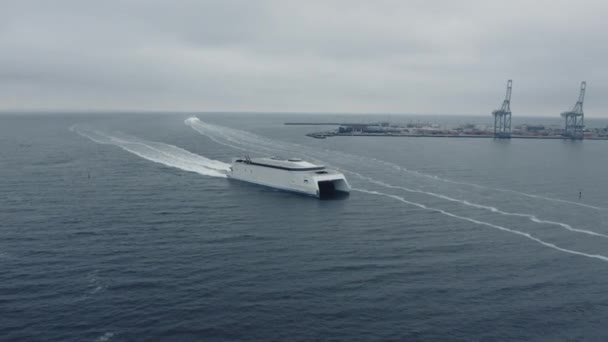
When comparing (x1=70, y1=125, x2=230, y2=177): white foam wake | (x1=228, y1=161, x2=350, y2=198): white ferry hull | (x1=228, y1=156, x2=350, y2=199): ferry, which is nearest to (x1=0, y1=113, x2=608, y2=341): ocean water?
(x1=228, y1=161, x2=350, y2=198): white ferry hull

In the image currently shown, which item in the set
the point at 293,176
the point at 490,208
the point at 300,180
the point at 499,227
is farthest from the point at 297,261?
the point at 293,176

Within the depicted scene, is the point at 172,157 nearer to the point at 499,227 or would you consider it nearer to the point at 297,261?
the point at 297,261

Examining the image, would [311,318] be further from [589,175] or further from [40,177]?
[589,175]

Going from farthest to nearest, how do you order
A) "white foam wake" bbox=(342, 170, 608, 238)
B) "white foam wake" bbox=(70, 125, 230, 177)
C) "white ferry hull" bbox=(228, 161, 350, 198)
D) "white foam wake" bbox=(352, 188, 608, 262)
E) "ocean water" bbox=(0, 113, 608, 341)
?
"white foam wake" bbox=(70, 125, 230, 177) < "white ferry hull" bbox=(228, 161, 350, 198) < "white foam wake" bbox=(342, 170, 608, 238) < "white foam wake" bbox=(352, 188, 608, 262) < "ocean water" bbox=(0, 113, 608, 341)

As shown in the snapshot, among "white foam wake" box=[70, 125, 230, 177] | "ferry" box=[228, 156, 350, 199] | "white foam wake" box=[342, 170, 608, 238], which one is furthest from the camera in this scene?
"white foam wake" box=[70, 125, 230, 177]

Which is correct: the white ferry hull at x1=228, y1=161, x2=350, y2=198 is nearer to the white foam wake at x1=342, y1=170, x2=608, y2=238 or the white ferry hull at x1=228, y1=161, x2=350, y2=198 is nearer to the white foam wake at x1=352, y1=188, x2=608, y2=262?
the white foam wake at x1=352, y1=188, x2=608, y2=262
